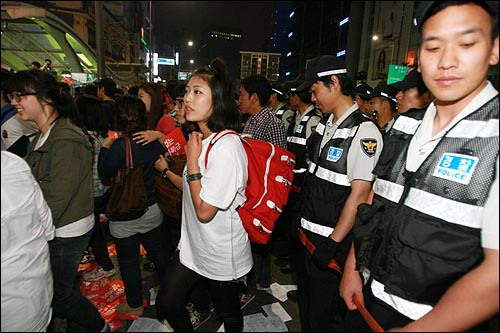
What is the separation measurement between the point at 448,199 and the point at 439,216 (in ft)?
0.22

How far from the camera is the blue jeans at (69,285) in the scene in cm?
206

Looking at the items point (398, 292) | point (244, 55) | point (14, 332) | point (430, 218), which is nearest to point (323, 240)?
point (398, 292)

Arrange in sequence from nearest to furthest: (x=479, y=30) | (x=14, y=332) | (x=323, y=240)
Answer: (x=479, y=30) → (x=14, y=332) → (x=323, y=240)

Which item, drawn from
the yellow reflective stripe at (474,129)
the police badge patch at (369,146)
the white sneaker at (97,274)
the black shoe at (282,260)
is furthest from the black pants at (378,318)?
the white sneaker at (97,274)

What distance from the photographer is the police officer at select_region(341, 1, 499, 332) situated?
0.92 m

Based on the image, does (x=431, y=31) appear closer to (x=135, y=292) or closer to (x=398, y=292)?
(x=398, y=292)

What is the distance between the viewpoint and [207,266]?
191 centimetres

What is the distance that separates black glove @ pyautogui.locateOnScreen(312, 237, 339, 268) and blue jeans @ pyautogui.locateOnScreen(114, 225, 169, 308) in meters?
1.49

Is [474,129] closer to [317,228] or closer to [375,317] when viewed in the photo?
[375,317]

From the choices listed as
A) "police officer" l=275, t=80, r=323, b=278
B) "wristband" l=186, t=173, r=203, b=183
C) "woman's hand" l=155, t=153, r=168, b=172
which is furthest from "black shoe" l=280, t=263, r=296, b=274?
"wristband" l=186, t=173, r=203, b=183

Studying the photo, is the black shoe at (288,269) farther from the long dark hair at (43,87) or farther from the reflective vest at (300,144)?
the long dark hair at (43,87)

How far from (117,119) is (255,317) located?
2061 millimetres

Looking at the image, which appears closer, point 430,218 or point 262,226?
point 430,218

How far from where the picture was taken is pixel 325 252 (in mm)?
2029
